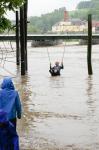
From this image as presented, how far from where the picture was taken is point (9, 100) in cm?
1000

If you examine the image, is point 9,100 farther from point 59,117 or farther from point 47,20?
point 47,20

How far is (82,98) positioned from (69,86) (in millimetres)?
5219

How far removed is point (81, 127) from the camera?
1373cm

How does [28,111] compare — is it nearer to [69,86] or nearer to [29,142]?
[29,142]

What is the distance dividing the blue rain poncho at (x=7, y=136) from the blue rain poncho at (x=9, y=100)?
4.36ft

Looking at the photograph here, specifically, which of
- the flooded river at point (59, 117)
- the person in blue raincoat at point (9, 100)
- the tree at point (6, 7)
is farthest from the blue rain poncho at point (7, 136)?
the flooded river at point (59, 117)

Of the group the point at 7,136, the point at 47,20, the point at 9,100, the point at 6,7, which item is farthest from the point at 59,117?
the point at 47,20

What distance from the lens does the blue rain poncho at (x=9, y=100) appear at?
32.3ft

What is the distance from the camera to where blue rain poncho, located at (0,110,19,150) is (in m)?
8.37

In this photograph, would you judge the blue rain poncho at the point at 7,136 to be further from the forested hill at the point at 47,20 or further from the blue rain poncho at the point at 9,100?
the forested hill at the point at 47,20

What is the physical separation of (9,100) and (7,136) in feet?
5.03

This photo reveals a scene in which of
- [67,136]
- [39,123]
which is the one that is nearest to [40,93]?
[39,123]

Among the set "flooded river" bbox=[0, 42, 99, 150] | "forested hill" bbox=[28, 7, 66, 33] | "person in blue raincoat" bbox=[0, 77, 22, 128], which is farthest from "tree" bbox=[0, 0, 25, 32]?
"forested hill" bbox=[28, 7, 66, 33]

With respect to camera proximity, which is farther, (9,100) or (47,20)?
(47,20)
